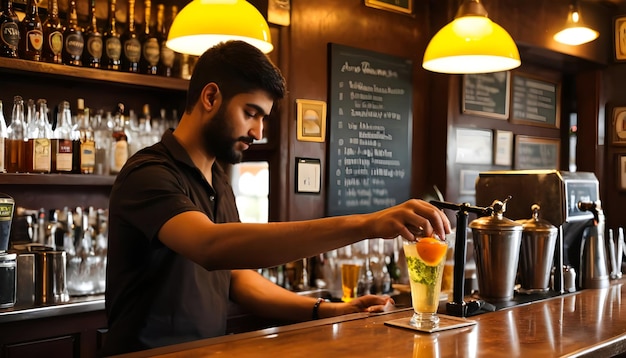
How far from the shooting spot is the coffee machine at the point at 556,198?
2.34 m

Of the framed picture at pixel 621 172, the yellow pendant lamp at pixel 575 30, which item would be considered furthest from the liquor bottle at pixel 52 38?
the framed picture at pixel 621 172

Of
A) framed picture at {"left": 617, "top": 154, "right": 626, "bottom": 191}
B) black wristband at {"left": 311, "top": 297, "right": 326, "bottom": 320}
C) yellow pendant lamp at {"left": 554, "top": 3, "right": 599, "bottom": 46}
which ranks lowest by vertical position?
black wristband at {"left": 311, "top": 297, "right": 326, "bottom": 320}

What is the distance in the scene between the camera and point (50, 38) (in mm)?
3014

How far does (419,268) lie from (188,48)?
1.31 metres

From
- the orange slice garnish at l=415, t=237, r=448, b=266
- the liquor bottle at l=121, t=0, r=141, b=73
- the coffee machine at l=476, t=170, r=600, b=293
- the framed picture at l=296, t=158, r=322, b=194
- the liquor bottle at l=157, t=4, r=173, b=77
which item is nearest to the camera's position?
the orange slice garnish at l=415, t=237, r=448, b=266

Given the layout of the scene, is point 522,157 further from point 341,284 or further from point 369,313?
point 369,313

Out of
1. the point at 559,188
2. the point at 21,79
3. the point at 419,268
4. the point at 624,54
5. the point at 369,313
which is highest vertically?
the point at 624,54

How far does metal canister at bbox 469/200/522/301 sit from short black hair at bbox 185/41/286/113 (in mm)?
769

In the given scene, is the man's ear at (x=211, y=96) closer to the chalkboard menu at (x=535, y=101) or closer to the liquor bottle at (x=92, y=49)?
the liquor bottle at (x=92, y=49)

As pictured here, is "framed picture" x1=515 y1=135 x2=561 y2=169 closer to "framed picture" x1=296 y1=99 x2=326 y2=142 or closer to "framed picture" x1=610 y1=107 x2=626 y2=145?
"framed picture" x1=610 y1=107 x2=626 y2=145

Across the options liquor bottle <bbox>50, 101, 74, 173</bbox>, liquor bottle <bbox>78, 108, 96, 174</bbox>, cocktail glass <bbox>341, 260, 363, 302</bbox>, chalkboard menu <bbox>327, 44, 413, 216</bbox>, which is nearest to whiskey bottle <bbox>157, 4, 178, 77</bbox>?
liquor bottle <bbox>78, 108, 96, 174</bbox>

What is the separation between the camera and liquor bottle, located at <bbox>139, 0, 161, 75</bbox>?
333 centimetres

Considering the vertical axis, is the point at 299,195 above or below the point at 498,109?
below

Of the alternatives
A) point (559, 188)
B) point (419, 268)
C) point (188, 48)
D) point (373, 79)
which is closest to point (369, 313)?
point (419, 268)
